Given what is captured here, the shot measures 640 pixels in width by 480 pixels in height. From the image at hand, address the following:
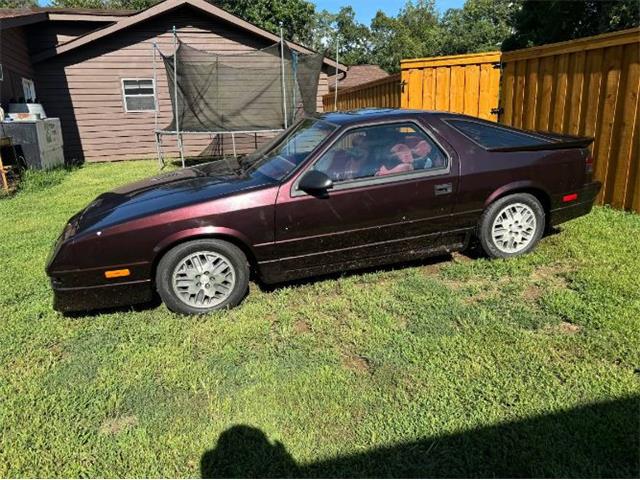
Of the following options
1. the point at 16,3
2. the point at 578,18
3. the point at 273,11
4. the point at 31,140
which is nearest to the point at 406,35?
the point at 273,11

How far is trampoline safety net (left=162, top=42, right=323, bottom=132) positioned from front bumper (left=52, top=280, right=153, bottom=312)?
740 cm

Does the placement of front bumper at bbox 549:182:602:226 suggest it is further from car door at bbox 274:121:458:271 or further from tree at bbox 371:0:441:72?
tree at bbox 371:0:441:72

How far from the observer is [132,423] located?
2525 millimetres

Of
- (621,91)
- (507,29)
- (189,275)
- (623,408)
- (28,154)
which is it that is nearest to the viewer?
(623,408)

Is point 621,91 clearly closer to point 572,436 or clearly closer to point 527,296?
point 527,296

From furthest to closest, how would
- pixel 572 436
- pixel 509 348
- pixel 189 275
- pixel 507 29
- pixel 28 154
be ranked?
pixel 507 29, pixel 28 154, pixel 189 275, pixel 509 348, pixel 572 436

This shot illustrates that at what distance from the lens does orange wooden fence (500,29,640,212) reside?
5.33 m

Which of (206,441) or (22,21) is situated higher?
(22,21)

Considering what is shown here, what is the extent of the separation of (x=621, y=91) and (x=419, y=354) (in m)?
4.37

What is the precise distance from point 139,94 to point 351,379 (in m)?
14.0

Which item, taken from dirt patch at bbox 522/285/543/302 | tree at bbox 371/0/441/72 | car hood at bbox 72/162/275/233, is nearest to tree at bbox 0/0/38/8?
tree at bbox 371/0/441/72

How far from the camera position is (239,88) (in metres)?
10.6

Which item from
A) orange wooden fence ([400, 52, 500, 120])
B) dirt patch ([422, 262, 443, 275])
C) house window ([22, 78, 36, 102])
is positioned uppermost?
house window ([22, 78, 36, 102])

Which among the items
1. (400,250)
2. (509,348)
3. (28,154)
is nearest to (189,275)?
(400,250)
